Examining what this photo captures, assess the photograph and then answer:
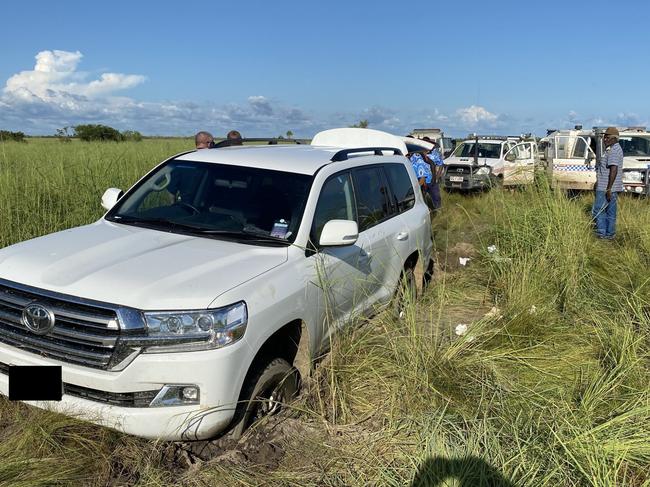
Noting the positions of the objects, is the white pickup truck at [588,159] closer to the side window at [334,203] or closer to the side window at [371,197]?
the side window at [371,197]

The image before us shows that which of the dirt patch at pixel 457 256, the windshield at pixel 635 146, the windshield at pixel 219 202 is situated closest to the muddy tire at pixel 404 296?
the windshield at pixel 219 202

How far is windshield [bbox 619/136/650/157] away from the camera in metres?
14.4

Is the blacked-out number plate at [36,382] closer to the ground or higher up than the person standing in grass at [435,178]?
closer to the ground

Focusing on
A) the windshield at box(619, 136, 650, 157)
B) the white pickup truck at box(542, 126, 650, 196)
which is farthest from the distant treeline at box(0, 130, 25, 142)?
the windshield at box(619, 136, 650, 157)

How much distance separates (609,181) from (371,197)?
5.87 meters

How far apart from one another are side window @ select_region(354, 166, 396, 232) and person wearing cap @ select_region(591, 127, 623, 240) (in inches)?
193

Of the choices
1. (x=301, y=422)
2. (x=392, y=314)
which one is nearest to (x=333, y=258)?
(x=392, y=314)

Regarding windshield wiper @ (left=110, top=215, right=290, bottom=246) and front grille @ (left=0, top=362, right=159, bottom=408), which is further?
windshield wiper @ (left=110, top=215, right=290, bottom=246)

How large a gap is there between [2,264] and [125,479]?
1.39 m

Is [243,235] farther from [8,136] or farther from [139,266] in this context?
[8,136]

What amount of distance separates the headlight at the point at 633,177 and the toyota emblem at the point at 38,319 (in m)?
13.8

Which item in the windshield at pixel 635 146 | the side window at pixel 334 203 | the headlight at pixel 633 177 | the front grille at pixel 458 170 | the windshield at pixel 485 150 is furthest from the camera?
the windshield at pixel 485 150

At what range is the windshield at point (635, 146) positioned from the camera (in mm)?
14352

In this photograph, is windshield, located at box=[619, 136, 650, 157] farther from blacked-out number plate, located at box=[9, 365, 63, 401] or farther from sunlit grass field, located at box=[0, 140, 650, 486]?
blacked-out number plate, located at box=[9, 365, 63, 401]
